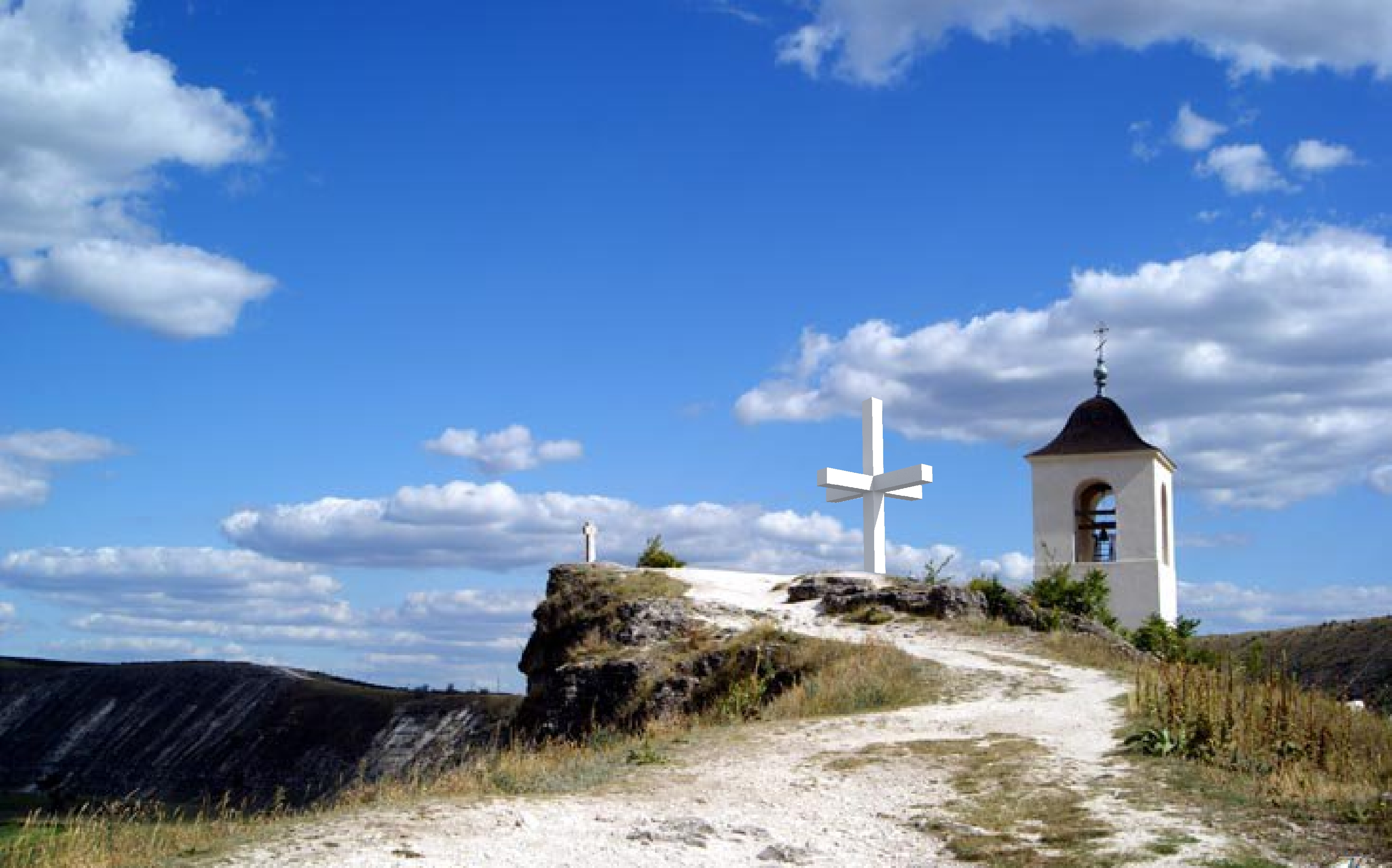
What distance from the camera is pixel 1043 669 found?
57.5 feet

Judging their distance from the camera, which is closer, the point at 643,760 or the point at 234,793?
the point at 643,760

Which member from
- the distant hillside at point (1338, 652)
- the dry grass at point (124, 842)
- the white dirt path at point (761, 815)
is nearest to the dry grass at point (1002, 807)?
the white dirt path at point (761, 815)

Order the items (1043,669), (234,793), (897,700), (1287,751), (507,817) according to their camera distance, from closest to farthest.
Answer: (507,817), (1287,751), (897,700), (1043,669), (234,793)

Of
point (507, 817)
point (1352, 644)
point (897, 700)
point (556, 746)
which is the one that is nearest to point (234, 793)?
point (556, 746)

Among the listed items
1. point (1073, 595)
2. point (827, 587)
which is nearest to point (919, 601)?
point (827, 587)

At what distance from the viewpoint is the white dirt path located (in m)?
8.16

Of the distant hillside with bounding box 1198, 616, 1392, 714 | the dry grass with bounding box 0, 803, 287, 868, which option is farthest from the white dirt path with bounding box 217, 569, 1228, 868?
the distant hillside with bounding box 1198, 616, 1392, 714

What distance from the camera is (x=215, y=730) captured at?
114 feet

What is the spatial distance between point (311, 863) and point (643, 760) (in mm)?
4533

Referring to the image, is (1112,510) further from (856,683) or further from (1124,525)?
(856,683)

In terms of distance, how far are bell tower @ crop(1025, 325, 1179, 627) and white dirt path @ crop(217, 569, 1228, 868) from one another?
44.2 feet

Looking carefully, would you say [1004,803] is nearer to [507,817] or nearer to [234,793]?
[507,817]

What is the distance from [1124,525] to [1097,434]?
209 centimetres

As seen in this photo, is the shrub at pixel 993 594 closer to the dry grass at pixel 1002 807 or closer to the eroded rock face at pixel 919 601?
the eroded rock face at pixel 919 601
